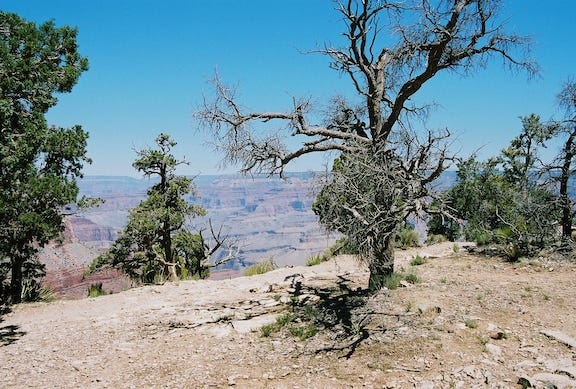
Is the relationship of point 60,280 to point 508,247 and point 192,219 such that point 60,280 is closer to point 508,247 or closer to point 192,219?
point 192,219

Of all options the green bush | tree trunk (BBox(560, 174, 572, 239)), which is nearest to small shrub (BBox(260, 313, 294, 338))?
the green bush

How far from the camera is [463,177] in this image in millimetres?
28625

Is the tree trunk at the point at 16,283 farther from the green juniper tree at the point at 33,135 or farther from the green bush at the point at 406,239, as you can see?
the green bush at the point at 406,239

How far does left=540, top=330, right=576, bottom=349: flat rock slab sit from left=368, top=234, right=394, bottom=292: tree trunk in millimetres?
3395

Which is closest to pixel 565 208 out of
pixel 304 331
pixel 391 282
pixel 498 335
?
pixel 391 282

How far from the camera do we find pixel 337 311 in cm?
888

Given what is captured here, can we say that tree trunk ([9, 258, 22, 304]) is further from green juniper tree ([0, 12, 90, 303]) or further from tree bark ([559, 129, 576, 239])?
tree bark ([559, 129, 576, 239])

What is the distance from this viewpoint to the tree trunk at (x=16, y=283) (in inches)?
484

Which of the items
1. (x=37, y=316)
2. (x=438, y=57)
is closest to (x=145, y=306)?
(x=37, y=316)

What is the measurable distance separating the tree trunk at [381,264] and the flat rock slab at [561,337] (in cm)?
339

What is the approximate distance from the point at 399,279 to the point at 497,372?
4.32 m

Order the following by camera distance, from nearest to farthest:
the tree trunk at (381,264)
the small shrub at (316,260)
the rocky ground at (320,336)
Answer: the rocky ground at (320,336) < the tree trunk at (381,264) < the small shrub at (316,260)

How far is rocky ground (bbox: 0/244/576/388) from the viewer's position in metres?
6.08

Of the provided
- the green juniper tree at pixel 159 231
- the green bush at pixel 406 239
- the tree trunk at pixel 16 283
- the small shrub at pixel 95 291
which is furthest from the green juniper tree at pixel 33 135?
the green bush at pixel 406 239
